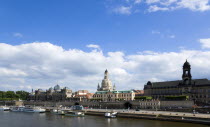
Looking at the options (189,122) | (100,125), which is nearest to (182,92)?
(189,122)

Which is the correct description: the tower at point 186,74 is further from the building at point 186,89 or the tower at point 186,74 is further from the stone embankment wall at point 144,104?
the stone embankment wall at point 144,104

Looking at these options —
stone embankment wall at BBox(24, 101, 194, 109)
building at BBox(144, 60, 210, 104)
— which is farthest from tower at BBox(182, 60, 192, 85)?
stone embankment wall at BBox(24, 101, 194, 109)

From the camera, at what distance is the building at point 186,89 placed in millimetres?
118000

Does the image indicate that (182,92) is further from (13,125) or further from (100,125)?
(13,125)

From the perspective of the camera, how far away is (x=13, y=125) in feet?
231

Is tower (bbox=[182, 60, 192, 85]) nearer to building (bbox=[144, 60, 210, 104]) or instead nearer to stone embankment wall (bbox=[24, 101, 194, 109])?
building (bbox=[144, 60, 210, 104])

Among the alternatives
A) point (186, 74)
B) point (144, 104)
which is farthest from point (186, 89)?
Result: point (144, 104)

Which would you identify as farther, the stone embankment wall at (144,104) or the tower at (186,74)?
the tower at (186,74)

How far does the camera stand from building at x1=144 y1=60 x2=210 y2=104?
118000 mm

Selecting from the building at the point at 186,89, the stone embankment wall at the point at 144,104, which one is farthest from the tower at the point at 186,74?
the stone embankment wall at the point at 144,104

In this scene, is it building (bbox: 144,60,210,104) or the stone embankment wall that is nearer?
the stone embankment wall

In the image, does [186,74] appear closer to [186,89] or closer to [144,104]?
[186,89]

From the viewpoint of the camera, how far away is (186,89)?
407 feet

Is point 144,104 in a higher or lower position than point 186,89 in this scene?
lower
